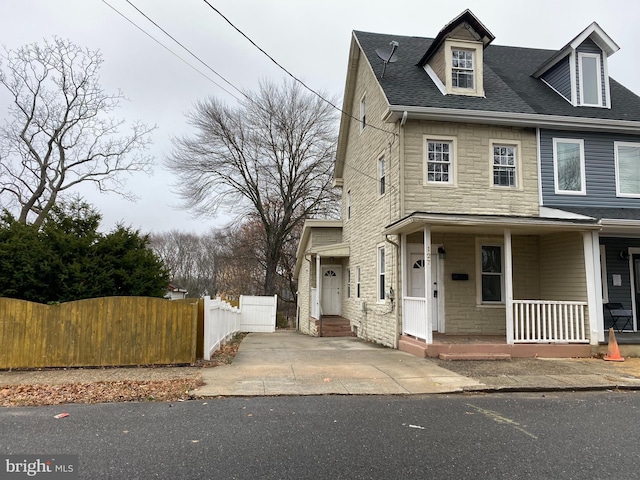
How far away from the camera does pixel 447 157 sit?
39.8ft

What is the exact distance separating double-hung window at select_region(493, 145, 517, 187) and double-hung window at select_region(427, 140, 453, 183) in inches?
50.7

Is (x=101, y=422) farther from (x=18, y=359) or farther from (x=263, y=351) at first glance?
(x=263, y=351)

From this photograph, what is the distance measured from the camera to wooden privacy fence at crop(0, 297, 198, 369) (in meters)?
8.44

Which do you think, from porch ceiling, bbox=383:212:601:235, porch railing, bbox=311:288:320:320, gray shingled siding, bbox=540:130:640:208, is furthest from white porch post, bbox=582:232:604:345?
porch railing, bbox=311:288:320:320

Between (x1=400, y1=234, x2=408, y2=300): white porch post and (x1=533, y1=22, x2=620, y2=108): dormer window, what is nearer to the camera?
(x1=400, y1=234, x2=408, y2=300): white porch post

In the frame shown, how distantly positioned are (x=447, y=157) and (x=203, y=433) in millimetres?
9735

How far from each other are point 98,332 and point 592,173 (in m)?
13.1

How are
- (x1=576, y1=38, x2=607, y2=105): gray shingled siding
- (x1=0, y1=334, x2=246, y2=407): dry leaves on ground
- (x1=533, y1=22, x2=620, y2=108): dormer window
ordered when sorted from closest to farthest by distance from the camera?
(x1=0, y1=334, x2=246, y2=407): dry leaves on ground < (x1=533, y1=22, x2=620, y2=108): dormer window < (x1=576, y1=38, x2=607, y2=105): gray shingled siding

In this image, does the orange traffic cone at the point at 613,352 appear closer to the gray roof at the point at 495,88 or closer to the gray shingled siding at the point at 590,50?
the gray roof at the point at 495,88

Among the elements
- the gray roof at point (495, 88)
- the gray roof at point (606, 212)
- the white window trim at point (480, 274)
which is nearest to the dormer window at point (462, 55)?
the gray roof at point (495, 88)

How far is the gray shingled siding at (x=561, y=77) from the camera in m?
13.6

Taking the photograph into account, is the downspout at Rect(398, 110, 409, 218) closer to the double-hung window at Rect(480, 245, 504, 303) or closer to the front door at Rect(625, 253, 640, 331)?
the double-hung window at Rect(480, 245, 504, 303)

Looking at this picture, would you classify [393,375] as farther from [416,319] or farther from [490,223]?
[490,223]

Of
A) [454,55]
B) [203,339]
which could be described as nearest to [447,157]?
[454,55]
